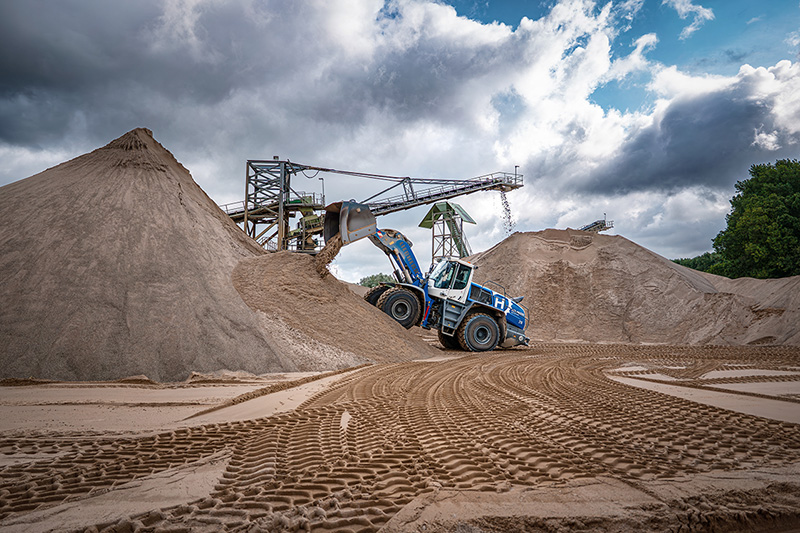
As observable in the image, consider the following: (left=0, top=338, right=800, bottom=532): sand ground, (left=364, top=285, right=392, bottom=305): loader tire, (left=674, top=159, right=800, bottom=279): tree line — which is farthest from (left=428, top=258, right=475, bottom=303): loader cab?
(left=674, top=159, right=800, bottom=279): tree line

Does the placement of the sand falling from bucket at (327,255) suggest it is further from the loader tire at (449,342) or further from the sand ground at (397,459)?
the sand ground at (397,459)

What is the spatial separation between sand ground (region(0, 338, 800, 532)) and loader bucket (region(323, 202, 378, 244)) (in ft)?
24.2

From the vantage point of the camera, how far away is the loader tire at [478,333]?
1543 centimetres

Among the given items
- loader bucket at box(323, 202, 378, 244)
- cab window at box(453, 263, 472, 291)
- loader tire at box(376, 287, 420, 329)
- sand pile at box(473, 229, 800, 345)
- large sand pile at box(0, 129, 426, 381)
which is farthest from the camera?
sand pile at box(473, 229, 800, 345)

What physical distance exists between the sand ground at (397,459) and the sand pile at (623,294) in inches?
610

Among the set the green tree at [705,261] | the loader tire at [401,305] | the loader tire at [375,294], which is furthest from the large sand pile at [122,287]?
the green tree at [705,261]

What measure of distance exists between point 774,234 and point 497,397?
2962 cm

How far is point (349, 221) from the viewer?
1385 cm

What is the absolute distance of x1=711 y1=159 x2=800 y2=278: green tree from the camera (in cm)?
2650

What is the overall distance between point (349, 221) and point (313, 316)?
12.1ft

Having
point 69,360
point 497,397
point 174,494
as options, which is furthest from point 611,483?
point 69,360

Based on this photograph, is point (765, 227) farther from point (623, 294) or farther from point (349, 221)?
point (349, 221)

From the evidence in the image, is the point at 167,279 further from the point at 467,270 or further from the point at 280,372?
the point at 467,270

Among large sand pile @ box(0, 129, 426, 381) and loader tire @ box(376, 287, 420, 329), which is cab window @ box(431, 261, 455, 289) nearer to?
loader tire @ box(376, 287, 420, 329)
